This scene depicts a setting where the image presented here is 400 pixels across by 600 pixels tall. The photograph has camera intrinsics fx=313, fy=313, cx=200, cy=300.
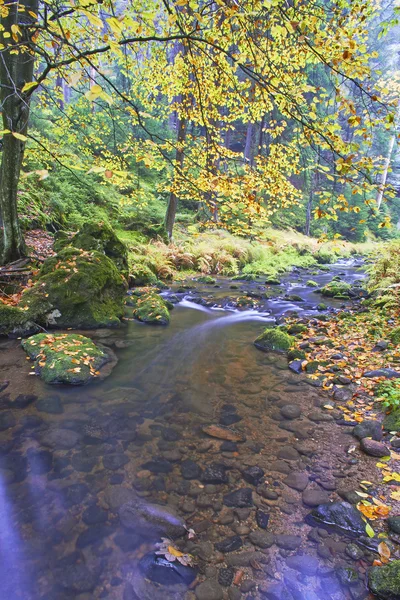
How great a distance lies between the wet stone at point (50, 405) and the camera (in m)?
4.01

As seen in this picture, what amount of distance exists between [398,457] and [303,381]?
6.16 ft

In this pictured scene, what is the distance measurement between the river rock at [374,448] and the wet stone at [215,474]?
153 centimetres

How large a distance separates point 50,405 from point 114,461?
4.60 feet

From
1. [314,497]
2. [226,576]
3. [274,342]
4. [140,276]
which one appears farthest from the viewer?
[140,276]

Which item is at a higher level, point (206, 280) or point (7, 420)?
point (206, 280)

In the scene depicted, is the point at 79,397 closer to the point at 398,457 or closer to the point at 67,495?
the point at 67,495

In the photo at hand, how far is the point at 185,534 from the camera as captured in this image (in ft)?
8.23

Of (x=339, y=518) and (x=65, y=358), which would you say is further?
(x=65, y=358)

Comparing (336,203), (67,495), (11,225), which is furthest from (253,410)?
(11,225)

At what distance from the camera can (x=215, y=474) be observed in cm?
312

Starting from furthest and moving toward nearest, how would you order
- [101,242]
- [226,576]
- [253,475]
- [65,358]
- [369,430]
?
[101,242], [65,358], [369,430], [253,475], [226,576]

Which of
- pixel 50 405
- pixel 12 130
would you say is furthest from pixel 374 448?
pixel 12 130

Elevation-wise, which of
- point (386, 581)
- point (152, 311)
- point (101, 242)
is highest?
point (101, 242)

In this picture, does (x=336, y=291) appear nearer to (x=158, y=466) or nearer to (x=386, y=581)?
(x=158, y=466)
